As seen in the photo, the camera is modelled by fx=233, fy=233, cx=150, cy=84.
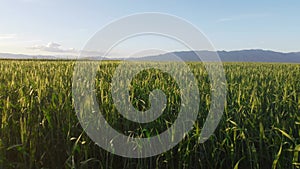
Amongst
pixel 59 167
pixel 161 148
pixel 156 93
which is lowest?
pixel 59 167

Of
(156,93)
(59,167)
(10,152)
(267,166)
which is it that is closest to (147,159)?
(59,167)

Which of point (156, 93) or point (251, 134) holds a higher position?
point (156, 93)

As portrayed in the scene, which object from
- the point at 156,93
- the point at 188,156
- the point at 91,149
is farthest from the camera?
the point at 156,93

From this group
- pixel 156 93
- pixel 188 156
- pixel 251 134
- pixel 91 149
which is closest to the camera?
pixel 188 156

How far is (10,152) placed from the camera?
5.19 ft

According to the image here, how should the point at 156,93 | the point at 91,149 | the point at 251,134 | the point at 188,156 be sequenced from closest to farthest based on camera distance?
1. the point at 188,156
2. the point at 91,149
3. the point at 251,134
4. the point at 156,93

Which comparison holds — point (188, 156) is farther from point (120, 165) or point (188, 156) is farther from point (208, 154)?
point (120, 165)

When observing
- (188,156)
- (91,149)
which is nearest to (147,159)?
(188,156)

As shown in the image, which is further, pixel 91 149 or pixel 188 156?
pixel 91 149

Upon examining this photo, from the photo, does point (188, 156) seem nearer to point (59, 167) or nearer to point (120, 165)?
point (120, 165)

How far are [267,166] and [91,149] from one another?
3.74 feet

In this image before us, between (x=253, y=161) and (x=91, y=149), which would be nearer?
(x=253, y=161)

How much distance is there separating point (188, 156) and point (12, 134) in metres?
1.26

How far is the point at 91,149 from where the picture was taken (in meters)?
1.56
